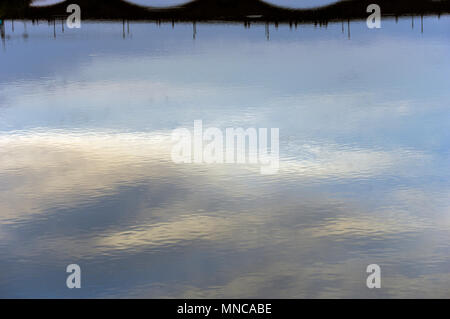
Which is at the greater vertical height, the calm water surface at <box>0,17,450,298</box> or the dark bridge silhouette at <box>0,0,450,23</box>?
the dark bridge silhouette at <box>0,0,450,23</box>

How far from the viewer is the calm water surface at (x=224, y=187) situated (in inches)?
433

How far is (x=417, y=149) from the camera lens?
59.2ft

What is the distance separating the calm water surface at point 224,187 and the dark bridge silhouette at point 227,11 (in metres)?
34.7

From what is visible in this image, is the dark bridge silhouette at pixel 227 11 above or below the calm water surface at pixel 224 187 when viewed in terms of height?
above

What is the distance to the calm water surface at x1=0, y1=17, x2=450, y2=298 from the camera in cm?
1100

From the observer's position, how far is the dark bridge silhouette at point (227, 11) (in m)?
64.6

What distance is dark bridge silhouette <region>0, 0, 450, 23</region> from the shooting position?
6462cm

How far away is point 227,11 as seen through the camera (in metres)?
71.2

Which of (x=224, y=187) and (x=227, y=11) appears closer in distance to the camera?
(x=224, y=187)

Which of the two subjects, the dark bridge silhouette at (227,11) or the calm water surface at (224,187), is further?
the dark bridge silhouette at (227,11)

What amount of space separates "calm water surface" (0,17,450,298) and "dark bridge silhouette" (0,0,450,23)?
3473 cm

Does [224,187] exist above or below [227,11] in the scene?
below

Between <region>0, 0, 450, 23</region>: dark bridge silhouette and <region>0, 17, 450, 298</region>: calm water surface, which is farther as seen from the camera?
<region>0, 0, 450, 23</region>: dark bridge silhouette

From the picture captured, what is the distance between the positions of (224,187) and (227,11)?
5749 centimetres
